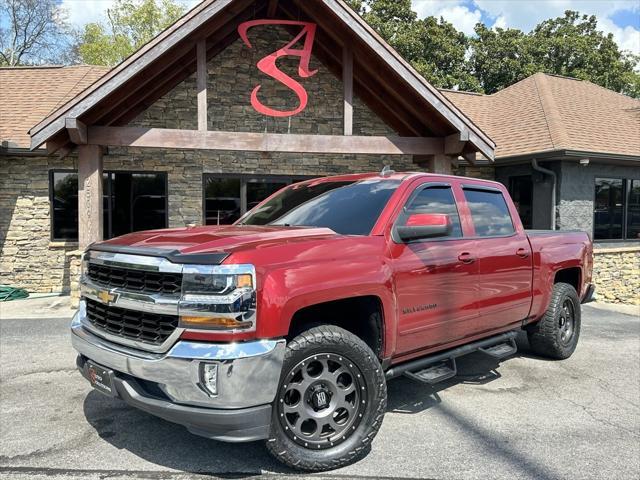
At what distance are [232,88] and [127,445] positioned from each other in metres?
9.63

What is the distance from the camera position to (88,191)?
8.69m

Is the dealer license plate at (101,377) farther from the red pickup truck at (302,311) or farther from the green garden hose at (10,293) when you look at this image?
the green garden hose at (10,293)

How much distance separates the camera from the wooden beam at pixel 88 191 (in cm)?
868

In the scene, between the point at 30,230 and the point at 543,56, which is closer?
the point at 30,230

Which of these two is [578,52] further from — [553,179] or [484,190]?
[484,190]

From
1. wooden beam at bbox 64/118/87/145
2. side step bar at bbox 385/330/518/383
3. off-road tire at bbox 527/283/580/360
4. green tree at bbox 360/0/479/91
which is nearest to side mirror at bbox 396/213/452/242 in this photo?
side step bar at bbox 385/330/518/383

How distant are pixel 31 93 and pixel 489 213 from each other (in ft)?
40.8

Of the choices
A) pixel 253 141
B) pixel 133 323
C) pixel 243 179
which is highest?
pixel 253 141

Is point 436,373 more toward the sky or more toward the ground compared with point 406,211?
more toward the ground

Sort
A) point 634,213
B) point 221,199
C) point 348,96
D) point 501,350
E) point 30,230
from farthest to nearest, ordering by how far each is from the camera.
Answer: point 634,213 → point 221,199 → point 30,230 → point 348,96 → point 501,350

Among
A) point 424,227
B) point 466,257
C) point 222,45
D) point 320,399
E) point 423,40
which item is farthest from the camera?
point 423,40

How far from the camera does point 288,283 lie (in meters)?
3.04

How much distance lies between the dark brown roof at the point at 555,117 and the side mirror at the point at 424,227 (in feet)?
29.5

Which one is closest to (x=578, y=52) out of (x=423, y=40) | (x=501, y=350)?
(x=423, y=40)
